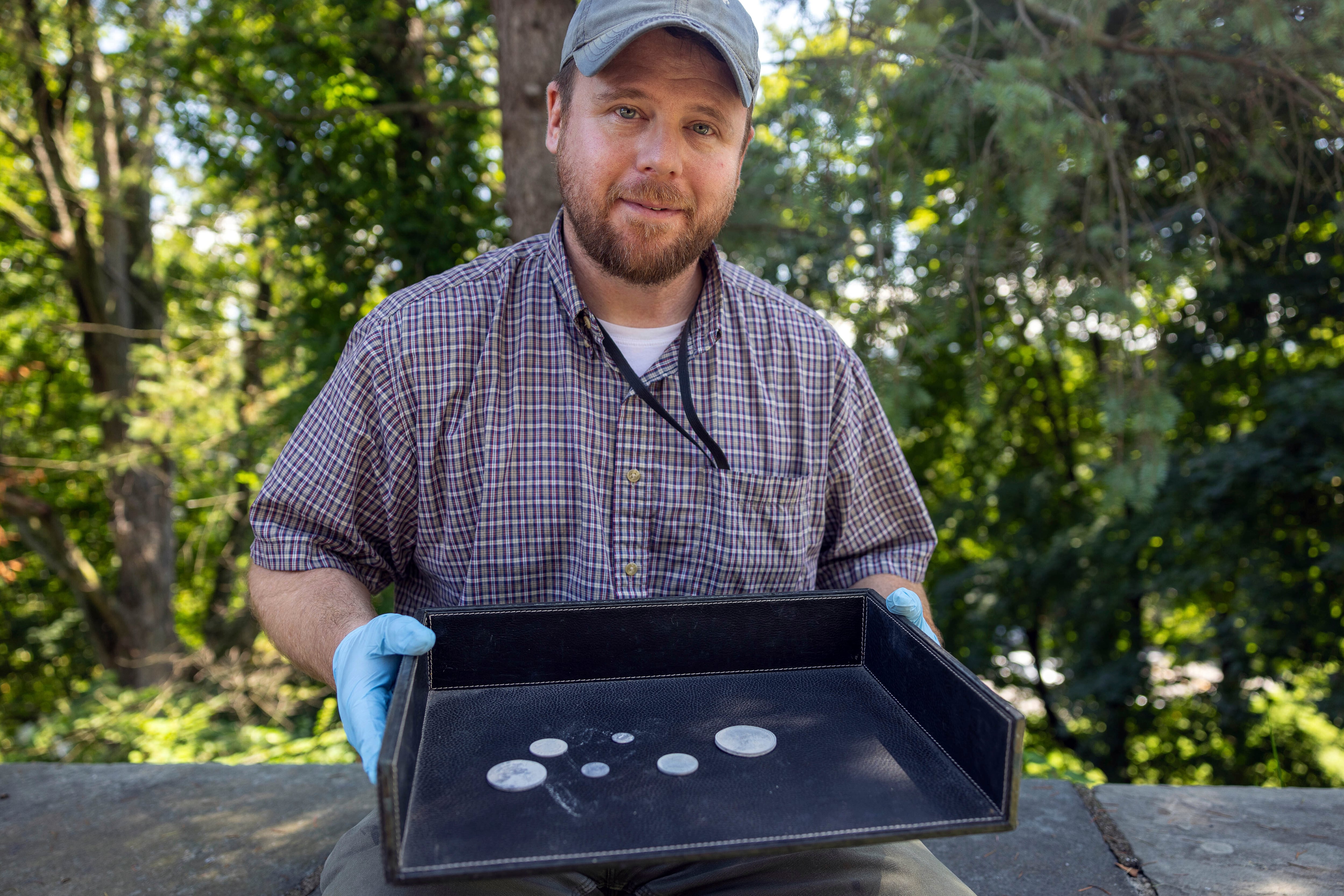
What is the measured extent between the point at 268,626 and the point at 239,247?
5.99 meters

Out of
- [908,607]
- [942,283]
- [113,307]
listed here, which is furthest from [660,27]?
[113,307]

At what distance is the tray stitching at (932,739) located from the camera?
1102 mm

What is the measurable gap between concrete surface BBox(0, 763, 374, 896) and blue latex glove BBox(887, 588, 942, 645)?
1341mm

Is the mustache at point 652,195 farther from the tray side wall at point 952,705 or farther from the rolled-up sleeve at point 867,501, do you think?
the tray side wall at point 952,705

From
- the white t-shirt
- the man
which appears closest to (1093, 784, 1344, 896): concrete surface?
the man

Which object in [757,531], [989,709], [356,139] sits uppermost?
[356,139]

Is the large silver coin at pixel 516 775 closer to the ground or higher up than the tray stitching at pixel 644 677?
closer to the ground

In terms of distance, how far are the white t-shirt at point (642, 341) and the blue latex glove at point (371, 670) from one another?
2.34 ft

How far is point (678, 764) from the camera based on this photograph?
1.19 m

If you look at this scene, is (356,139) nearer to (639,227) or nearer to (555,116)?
(555,116)

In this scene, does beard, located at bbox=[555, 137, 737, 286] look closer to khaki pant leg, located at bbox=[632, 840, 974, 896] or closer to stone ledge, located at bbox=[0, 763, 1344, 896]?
khaki pant leg, located at bbox=[632, 840, 974, 896]

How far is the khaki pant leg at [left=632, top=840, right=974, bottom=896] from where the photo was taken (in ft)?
4.17

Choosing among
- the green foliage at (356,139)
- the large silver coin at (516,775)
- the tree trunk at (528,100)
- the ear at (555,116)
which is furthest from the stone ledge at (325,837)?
the green foliage at (356,139)

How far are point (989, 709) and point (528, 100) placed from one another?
244 centimetres
